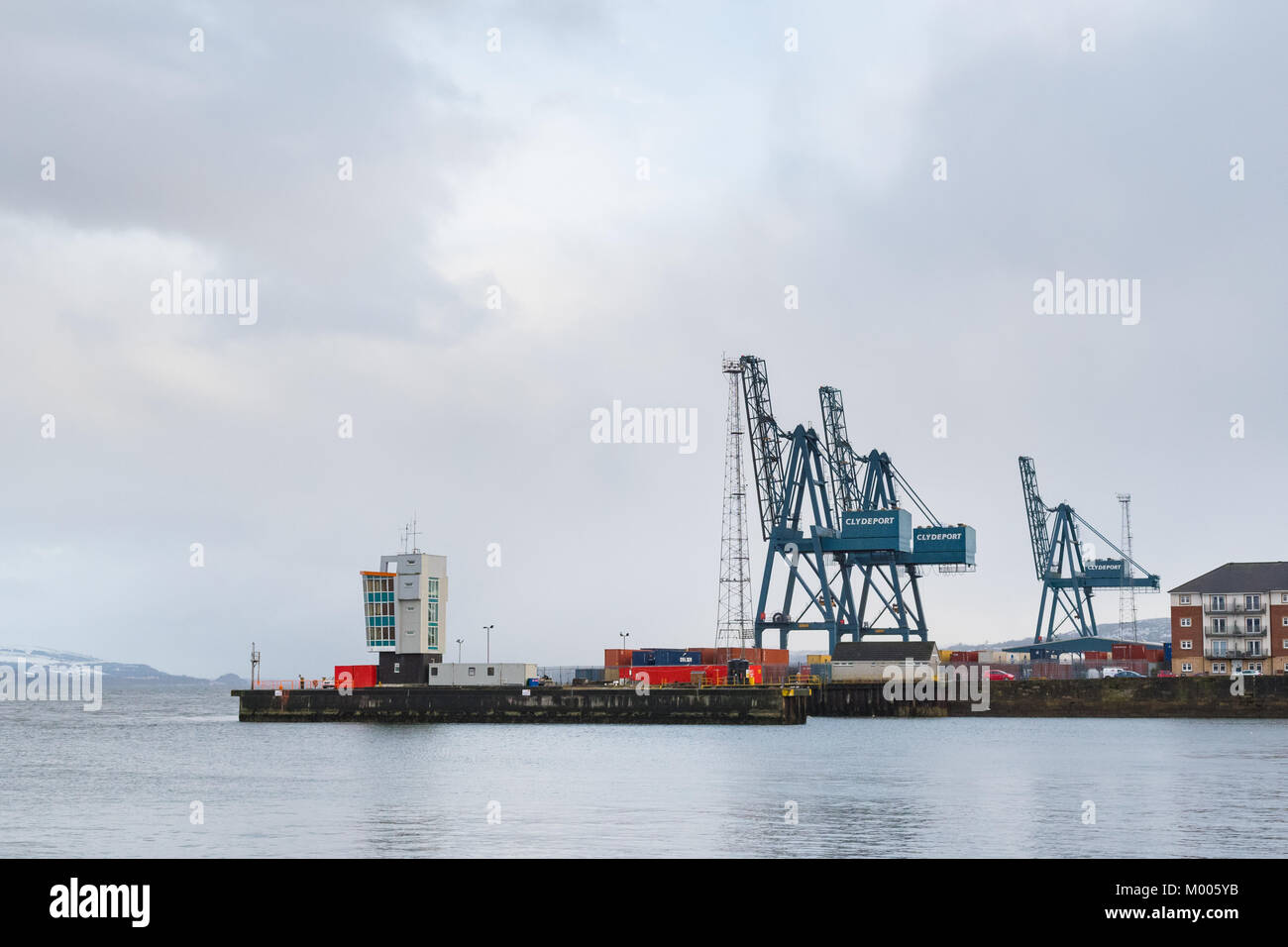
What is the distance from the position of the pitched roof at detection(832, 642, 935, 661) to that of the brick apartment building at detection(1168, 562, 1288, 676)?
27.2 metres

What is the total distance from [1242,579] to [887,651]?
124 feet

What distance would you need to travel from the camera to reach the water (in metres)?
41.6

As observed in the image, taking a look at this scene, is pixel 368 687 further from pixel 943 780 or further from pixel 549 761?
pixel 943 780

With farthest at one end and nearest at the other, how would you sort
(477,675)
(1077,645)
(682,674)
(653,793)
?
(1077,645) < (682,674) < (477,675) < (653,793)

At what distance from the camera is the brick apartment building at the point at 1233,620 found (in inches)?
5108

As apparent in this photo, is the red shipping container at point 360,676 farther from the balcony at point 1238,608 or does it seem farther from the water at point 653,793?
the balcony at point 1238,608

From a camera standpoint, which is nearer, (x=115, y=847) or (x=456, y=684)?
(x=115, y=847)

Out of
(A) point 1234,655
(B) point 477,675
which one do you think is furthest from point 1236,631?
(B) point 477,675

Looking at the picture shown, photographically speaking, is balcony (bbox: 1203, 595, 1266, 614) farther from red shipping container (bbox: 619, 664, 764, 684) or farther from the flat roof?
the flat roof

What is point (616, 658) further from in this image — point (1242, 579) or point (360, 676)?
point (1242, 579)

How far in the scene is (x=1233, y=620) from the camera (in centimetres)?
13175

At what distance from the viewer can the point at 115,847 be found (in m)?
41.6
